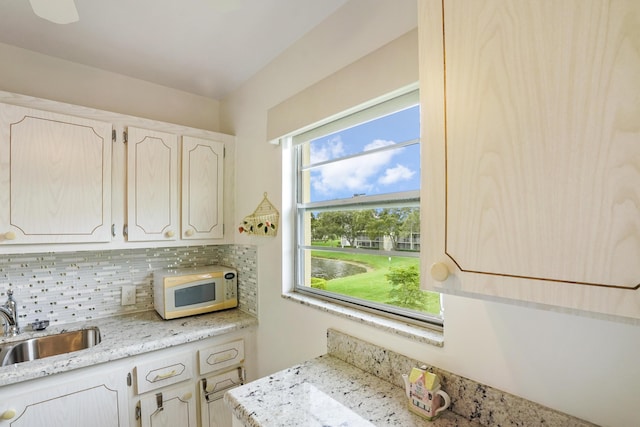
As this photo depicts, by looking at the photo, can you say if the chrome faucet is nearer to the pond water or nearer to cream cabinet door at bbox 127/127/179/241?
cream cabinet door at bbox 127/127/179/241

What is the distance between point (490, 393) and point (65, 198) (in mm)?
2068

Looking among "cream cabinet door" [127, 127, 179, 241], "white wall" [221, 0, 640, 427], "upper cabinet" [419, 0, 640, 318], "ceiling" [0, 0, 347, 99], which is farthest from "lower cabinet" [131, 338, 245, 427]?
"ceiling" [0, 0, 347, 99]

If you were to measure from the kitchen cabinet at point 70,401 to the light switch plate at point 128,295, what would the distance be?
25.4 inches

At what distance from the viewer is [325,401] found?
1056 mm

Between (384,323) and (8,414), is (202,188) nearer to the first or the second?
(8,414)

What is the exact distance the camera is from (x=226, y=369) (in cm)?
188

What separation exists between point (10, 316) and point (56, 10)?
5.12 feet

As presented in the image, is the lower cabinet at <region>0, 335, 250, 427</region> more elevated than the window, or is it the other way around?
the window

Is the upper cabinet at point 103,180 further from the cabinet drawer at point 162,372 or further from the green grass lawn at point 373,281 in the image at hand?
the green grass lawn at point 373,281

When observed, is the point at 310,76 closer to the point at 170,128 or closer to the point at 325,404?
the point at 170,128

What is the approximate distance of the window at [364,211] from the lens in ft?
4.11

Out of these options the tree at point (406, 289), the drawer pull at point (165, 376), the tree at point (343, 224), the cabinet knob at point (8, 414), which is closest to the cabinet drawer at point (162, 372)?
the drawer pull at point (165, 376)

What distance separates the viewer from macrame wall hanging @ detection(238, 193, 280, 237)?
186 cm

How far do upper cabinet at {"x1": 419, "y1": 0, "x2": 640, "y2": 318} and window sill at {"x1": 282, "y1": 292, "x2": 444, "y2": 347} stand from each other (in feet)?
1.56
